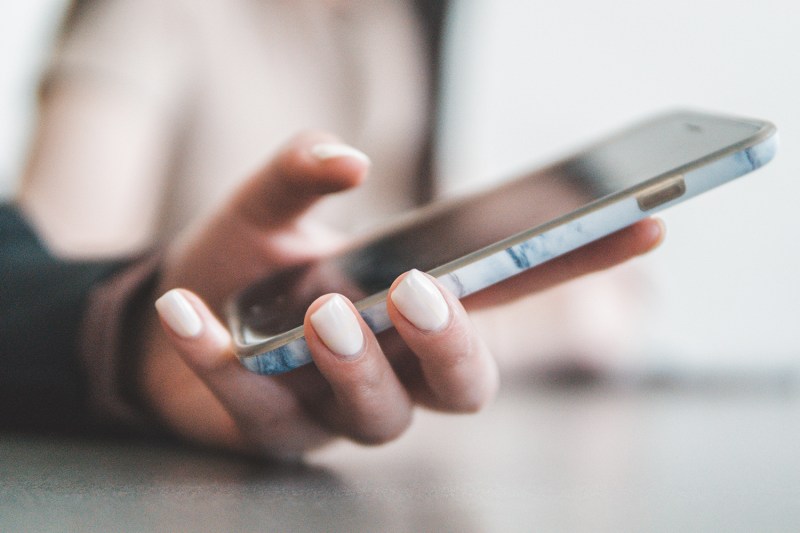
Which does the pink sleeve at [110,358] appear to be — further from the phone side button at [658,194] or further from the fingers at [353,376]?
the phone side button at [658,194]

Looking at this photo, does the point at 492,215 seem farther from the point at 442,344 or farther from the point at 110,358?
the point at 110,358

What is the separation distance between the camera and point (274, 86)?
94 cm

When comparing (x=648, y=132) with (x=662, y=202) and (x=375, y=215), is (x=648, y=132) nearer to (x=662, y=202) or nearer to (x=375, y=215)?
(x=662, y=202)

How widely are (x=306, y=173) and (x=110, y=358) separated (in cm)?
16

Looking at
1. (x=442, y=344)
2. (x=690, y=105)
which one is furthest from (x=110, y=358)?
(x=690, y=105)

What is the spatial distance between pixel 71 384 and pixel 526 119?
0.92 meters

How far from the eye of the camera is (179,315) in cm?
28

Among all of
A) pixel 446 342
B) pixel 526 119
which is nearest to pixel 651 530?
pixel 446 342

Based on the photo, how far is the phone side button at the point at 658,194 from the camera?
0.24m

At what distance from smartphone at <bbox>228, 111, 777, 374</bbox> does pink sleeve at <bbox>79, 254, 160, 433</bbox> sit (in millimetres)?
71

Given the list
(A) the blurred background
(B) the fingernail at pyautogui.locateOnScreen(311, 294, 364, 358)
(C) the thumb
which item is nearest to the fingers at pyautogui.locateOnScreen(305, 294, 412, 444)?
(B) the fingernail at pyautogui.locateOnScreen(311, 294, 364, 358)

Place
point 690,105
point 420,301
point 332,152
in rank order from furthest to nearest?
point 690,105
point 332,152
point 420,301

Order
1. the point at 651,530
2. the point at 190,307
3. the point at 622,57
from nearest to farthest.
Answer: the point at 651,530
the point at 190,307
the point at 622,57

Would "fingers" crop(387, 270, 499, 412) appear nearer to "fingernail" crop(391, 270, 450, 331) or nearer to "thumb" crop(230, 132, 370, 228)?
"fingernail" crop(391, 270, 450, 331)
